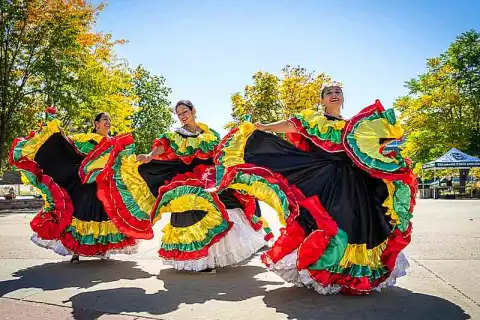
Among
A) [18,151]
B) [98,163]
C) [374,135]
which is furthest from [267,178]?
[18,151]

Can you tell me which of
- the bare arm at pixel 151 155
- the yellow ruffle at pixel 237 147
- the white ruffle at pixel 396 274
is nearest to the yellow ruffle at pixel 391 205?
the white ruffle at pixel 396 274

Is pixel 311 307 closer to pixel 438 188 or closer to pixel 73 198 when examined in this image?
pixel 73 198

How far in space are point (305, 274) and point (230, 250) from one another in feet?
4.57

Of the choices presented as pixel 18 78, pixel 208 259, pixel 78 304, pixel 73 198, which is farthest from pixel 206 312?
pixel 18 78

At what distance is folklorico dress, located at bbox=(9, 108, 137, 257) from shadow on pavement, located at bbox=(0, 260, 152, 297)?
7.6 inches

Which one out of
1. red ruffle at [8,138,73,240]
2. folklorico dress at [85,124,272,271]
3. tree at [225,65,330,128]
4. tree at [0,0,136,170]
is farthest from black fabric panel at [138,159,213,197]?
tree at [225,65,330,128]

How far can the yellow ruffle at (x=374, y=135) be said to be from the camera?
3.99 meters

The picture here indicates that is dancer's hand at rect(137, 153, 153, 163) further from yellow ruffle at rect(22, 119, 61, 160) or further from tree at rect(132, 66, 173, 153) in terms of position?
tree at rect(132, 66, 173, 153)

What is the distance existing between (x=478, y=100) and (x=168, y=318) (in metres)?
34.3

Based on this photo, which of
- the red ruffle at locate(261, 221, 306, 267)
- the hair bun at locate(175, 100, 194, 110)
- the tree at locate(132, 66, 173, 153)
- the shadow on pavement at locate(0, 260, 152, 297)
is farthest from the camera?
the tree at locate(132, 66, 173, 153)

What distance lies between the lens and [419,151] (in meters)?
32.2

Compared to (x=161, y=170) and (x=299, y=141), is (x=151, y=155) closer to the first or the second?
(x=161, y=170)

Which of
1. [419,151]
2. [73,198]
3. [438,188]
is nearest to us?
[73,198]

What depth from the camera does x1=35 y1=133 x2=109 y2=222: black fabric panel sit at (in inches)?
238
